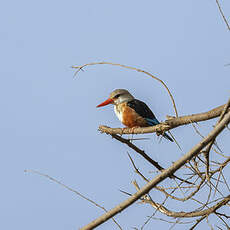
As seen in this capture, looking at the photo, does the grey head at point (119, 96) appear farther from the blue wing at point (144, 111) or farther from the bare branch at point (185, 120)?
the bare branch at point (185, 120)

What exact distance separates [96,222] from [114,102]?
9.50 feet

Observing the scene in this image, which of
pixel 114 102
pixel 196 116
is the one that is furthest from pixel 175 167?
pixel 114 102

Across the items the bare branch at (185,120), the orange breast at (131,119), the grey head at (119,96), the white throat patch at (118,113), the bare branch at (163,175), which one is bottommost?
the bare branch at (163,175)

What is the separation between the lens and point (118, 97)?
4.86m

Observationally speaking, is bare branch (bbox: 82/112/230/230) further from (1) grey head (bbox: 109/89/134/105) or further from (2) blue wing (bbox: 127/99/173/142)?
(1) grey head (bbox: 109/89/134/105)

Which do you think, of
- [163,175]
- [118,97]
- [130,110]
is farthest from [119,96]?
[163,175]

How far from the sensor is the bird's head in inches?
190

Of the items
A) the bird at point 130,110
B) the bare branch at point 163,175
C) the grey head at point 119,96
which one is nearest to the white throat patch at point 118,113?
the bird at point 130,110

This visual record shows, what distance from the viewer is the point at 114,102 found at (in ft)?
16.0

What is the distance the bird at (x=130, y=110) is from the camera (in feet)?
14.7

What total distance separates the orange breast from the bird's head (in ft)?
0.99

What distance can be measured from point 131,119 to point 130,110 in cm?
11

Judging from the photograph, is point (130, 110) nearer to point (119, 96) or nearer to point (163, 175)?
point (119, 96)

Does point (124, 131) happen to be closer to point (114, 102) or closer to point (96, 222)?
point (114, 102)
